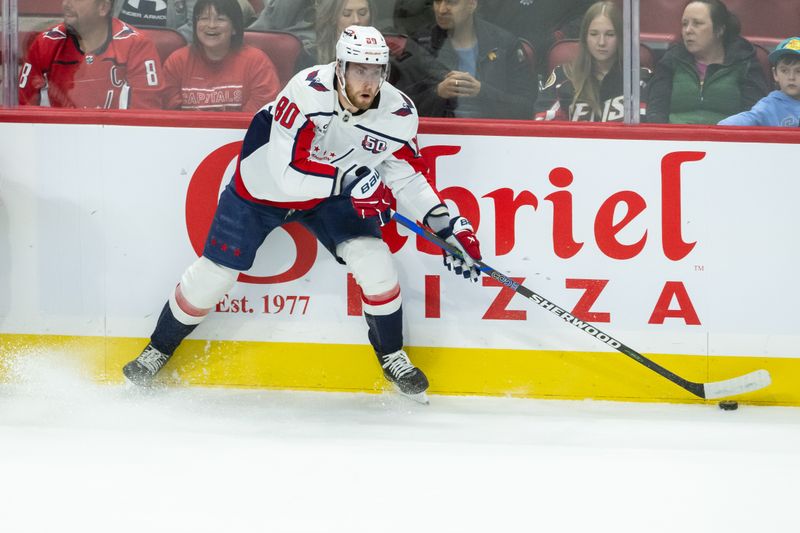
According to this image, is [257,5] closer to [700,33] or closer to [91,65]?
[91,65]

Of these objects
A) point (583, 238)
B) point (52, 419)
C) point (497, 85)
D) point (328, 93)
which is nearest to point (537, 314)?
point (583, 238)

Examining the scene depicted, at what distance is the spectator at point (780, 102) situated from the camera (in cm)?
339

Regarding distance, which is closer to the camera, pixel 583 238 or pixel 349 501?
pixel 349 501

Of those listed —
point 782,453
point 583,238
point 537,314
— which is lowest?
point 782,453

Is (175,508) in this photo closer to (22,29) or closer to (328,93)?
(328,93)

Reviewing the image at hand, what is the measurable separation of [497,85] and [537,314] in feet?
2.52

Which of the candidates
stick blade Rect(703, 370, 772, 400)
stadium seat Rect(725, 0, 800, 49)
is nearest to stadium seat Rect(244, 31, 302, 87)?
stadium seat Rect(725, 0, 800, 49)

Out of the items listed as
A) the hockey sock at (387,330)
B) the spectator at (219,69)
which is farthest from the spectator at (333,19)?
the hockey sock at (387,330)

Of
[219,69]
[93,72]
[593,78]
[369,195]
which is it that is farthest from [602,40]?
[93,72]

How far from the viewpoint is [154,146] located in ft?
11.5

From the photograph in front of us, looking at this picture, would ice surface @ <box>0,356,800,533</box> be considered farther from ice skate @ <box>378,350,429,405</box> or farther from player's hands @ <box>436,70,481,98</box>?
player's hands @ <box>436,70,481,98</box>

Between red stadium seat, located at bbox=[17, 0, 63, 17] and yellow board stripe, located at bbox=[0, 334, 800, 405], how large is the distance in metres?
1.09

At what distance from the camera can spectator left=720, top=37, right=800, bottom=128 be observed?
339cm

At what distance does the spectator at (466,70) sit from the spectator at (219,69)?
18.8 inches
